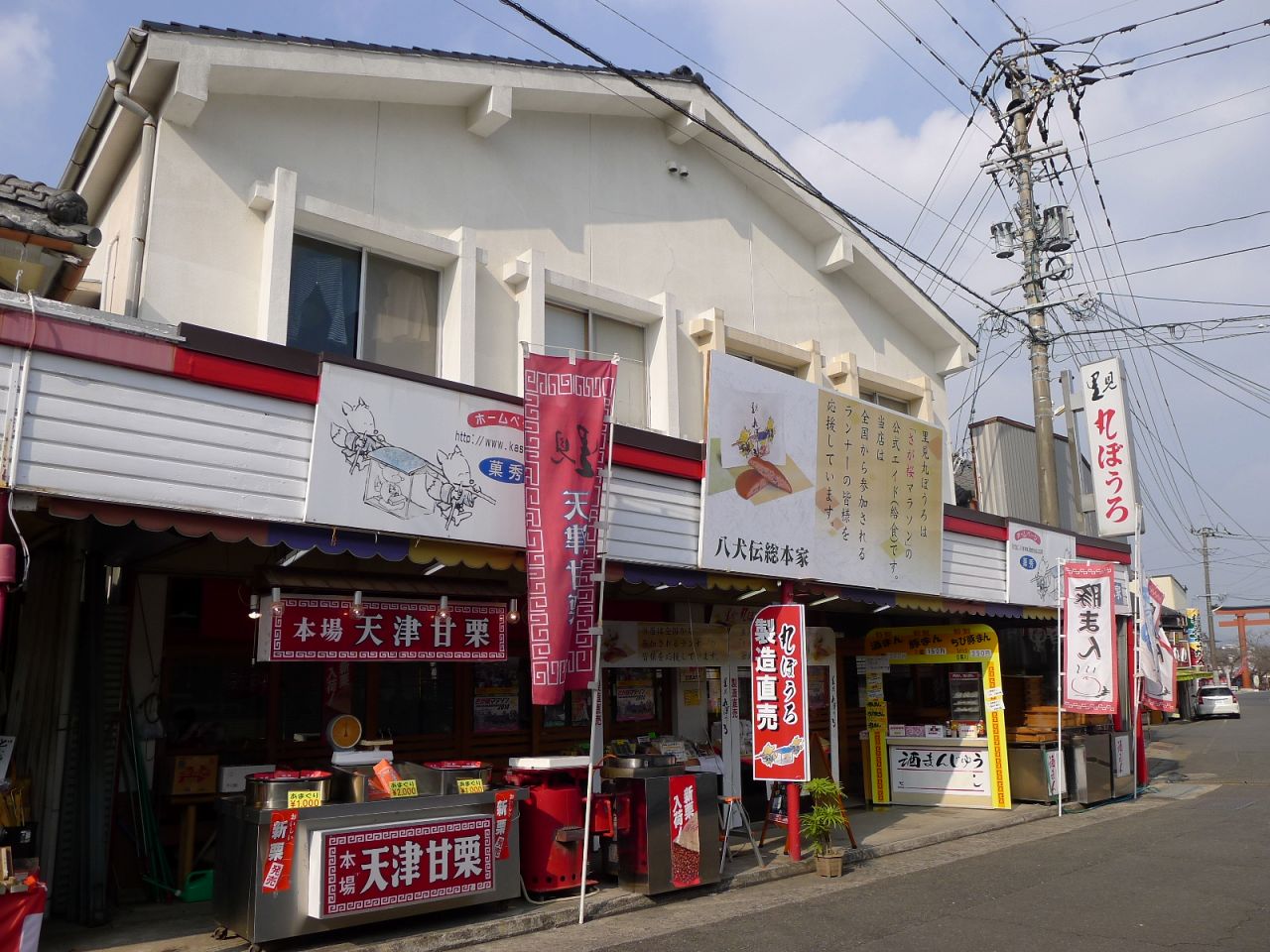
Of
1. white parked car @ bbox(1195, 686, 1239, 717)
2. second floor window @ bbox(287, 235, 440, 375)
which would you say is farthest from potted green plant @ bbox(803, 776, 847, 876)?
white parked car @ bbox(1195, 686, 1239, 717)

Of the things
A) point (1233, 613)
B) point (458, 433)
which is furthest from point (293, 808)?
point (1233, 613)

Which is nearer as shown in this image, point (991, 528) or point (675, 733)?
point (675, 733)

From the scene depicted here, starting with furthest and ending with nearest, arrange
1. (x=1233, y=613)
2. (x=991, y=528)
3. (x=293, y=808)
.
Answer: (x=1233, y=613) < (x=991, y=528) < (x=293, y=808)

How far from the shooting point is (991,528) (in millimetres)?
15211

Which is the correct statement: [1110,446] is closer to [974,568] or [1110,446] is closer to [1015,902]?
[974,568]

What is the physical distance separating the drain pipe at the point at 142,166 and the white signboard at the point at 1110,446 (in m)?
15.2

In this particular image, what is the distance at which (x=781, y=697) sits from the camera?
441 inches

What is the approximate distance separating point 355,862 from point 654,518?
13.8 ft

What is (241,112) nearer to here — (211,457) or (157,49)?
(157,49)

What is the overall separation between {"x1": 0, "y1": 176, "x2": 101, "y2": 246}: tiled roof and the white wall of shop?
128 centimetres

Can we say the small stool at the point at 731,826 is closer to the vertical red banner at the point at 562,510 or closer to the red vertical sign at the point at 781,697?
the red vertical sign at the point at 781,697

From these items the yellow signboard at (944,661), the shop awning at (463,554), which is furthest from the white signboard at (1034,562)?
the shop awning at (463,554)

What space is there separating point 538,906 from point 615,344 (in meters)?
6.79

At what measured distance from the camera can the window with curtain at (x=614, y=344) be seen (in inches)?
474
